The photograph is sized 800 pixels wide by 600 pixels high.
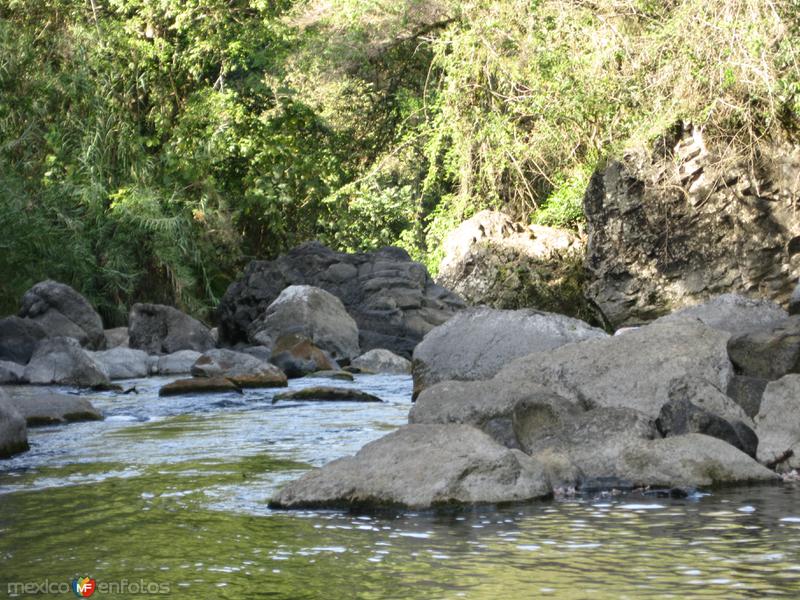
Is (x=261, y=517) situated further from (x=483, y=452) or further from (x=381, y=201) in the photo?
(x=381, y=201)

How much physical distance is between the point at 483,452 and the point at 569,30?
43.3 feet

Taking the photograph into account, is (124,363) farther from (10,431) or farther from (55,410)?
(10,431)

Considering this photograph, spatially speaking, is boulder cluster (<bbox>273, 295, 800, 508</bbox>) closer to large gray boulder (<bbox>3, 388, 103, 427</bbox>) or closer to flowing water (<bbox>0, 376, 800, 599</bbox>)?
flowing water (<bbox>0, 376, 800, 599</bbox>)

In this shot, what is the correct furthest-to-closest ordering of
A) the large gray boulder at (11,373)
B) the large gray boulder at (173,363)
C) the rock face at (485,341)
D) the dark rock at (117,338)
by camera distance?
the dark rock at (117,338)
the large gray boulder at (173,363)
the large gray boulder at (11,373)
the rock face at (485,341)

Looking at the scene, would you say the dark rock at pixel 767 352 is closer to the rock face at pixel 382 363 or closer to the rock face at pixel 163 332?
the rock face at pixel 382 363

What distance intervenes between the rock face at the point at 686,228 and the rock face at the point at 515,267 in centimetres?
120

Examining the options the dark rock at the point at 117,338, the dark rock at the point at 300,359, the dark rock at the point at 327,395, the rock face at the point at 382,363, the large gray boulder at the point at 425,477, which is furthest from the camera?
the dark rock at the point at 117,338

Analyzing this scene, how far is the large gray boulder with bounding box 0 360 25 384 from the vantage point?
47.1 ft

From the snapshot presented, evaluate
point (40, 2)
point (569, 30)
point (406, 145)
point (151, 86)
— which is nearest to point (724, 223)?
point (569, 30)

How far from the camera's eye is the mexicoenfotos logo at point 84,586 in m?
4.41

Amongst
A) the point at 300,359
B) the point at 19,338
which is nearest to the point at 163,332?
the point at 19,338

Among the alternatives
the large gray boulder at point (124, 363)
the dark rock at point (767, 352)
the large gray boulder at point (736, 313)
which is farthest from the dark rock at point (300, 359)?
the dark rock at point (767, 352)

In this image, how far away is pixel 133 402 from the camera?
12.4 m

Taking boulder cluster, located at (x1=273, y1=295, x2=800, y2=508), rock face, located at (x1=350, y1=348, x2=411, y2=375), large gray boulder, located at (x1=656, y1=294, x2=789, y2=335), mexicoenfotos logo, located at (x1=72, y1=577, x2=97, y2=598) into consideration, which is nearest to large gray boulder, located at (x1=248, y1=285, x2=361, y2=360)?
rock face, located at (x1=350, y1=348, x2=411, y2=375)
